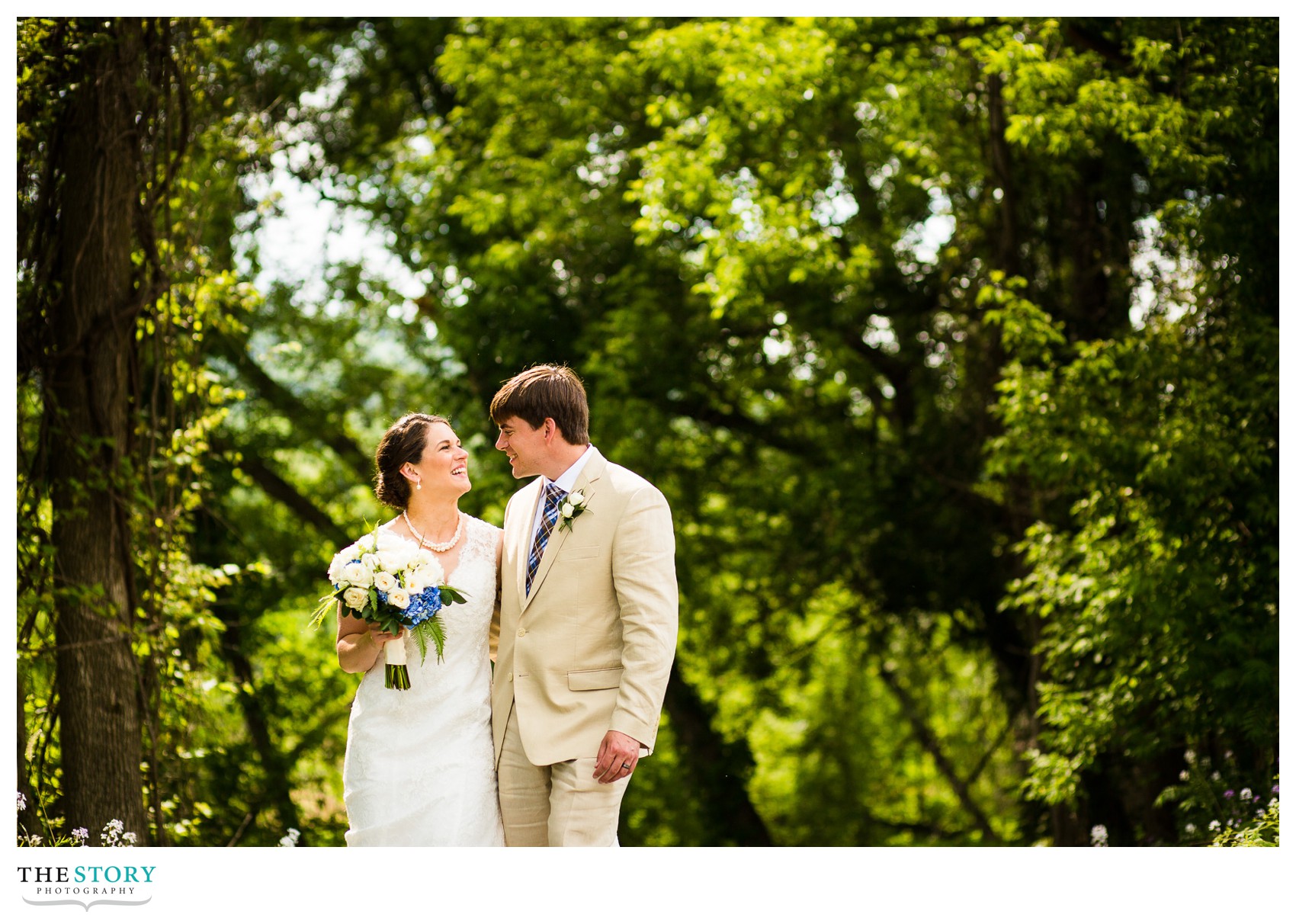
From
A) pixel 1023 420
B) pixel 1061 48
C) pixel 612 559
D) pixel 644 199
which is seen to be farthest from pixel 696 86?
pixel 612 559

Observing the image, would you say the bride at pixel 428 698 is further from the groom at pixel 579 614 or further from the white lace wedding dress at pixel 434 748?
the groom at pixel 579 614

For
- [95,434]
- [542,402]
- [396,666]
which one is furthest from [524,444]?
[95,434]

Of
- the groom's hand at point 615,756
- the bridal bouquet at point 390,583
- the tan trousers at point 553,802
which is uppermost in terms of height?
the bridal bouquet at point 390,583

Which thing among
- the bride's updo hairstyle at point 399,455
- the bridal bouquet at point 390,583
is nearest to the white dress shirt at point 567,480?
the bridal bouquet at point 390,583

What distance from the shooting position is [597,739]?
3.30 meters

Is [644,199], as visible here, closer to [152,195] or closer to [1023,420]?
[1023,420]

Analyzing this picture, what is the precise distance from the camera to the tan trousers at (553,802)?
3305 millimetres

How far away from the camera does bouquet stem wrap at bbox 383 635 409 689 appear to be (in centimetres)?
351

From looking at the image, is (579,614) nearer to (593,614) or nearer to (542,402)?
(593,614)

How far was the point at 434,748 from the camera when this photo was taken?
354 cm

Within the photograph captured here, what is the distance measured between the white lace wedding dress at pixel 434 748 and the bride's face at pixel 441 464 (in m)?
0.23

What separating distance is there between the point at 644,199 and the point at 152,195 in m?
3.38

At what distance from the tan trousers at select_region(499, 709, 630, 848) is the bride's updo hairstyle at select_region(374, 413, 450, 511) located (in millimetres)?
748

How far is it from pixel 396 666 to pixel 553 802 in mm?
597
